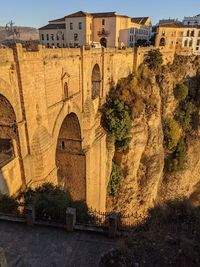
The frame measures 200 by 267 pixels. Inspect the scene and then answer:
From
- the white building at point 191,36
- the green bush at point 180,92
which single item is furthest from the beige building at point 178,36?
the green bush at point 180,92

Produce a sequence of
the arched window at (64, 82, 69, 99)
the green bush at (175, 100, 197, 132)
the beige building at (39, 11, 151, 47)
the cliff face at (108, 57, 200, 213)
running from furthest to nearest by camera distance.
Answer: the beige building at (39, 11, 151, 47) → the green bush at (175, 100, 197, 132) → the cliff face at (108, 57, 200, 213) → the arched window at (64, 82, 69, 99)

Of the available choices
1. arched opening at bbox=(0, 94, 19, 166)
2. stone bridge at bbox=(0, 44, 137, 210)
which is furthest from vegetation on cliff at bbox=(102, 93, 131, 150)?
arched opening at bbox=(0, 94, 19, 166)

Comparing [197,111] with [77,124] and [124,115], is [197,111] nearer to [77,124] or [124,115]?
[124,115]

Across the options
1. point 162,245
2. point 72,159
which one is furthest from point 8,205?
point 72,159

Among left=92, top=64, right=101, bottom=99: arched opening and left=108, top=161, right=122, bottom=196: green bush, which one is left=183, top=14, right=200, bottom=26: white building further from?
left=108, top=161, right=122, bottom=196: green bush

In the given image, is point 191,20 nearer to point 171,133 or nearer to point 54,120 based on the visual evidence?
point 171,133

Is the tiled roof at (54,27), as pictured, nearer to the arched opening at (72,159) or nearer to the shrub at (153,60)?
the shrub at (153,60)
